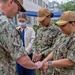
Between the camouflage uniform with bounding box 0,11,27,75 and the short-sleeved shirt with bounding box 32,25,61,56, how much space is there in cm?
161

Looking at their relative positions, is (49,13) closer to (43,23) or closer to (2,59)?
(43,23)

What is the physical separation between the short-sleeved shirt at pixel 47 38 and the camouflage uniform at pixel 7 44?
1611 millimetres

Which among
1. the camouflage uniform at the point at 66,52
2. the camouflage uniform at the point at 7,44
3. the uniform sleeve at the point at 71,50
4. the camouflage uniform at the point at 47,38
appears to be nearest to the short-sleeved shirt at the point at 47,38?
the camouflage uniform at the point at 47,38

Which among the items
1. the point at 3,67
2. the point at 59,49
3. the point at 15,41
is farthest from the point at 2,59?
the point at 59,49

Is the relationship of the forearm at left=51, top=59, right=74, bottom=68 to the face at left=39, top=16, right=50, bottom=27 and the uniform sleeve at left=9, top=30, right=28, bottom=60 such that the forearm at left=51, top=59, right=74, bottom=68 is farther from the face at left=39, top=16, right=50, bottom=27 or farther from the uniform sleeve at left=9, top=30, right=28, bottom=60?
the face at left=39, top=16, right=50, bottom=27

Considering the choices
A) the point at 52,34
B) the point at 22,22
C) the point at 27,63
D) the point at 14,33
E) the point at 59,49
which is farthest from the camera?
the point at 22,22

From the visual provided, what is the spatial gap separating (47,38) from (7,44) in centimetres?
179

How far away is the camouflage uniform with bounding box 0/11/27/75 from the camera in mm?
2244

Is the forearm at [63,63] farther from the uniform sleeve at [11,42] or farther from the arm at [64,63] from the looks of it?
the uniform sleeve at [11,42]

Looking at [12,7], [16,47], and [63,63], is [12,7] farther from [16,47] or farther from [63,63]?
[63,63]

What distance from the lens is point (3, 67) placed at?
242cm

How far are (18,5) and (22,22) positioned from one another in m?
2.47

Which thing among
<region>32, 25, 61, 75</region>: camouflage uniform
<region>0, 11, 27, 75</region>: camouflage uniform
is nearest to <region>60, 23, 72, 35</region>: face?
<region>0, 11, 27, 75</region>: camouflage uniform

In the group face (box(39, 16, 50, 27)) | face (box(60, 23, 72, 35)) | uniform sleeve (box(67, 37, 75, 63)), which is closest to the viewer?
uniform sleeve (box(67, 37, 75, 63))
